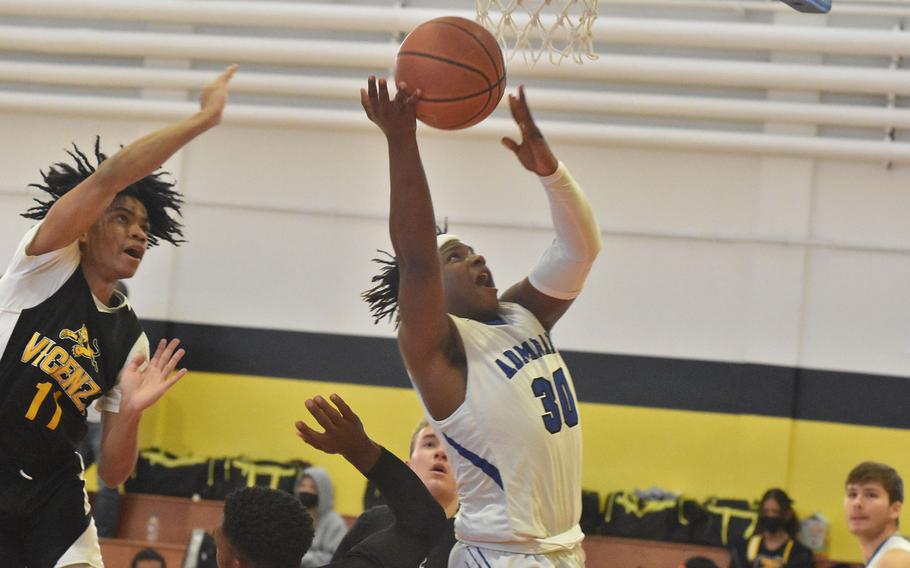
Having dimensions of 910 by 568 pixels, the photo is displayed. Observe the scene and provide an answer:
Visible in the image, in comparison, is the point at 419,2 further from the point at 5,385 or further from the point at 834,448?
the point at 5,385

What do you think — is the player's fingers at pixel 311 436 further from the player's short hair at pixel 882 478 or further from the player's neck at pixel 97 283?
the player's short hair at pixel 882 478

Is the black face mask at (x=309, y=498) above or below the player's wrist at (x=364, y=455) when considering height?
below

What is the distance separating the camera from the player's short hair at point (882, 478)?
5160 millimetres

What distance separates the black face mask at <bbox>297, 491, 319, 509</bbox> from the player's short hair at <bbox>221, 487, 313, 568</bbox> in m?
5.29

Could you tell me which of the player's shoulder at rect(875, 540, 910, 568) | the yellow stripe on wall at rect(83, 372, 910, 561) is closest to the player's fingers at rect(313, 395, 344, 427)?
the player's shoulder at rect(875, 540, 910, 568)

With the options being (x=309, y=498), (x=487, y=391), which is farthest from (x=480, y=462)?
(x=309, y=498)

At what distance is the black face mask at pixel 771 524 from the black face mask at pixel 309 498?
10.6 ft

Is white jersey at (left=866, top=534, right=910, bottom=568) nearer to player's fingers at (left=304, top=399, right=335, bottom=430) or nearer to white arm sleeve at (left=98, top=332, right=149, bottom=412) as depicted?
player's fingers at (left=304, top=399, right=335, bottom=430)

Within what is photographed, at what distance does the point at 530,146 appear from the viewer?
3877mm

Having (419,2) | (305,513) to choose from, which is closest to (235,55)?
(419,2)

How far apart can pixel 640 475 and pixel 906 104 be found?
11.8 feet

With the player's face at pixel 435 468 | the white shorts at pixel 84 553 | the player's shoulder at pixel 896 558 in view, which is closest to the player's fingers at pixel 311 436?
the player's face at pixel 435 468

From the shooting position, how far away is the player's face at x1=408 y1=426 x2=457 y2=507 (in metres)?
4.21

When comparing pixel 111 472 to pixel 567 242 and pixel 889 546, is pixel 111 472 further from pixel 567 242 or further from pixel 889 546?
pixel 889 546
